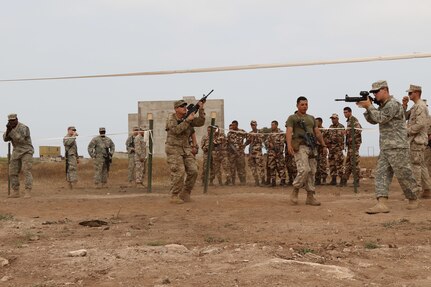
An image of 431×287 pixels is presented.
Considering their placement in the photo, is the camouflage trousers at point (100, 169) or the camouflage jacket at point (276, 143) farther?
the camouflage trousers at point (100, 169)

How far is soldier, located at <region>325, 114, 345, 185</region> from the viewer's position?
46.9 feet

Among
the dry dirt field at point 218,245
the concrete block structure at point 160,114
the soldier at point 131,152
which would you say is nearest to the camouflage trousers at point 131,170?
the soldier at point 131,152

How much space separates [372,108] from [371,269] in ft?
11.6

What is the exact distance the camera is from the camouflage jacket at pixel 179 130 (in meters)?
9.82

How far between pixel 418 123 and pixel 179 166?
396 cm

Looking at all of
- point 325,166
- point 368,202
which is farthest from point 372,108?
point 325,166

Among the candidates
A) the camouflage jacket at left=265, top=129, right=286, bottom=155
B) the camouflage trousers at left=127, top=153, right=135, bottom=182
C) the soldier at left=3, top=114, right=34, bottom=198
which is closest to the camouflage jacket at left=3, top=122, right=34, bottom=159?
the soldier at left=3, top=114, right=34, bottom=198

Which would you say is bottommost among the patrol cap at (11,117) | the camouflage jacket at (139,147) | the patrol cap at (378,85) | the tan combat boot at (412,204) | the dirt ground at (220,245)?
the dirt ground at (220,245)

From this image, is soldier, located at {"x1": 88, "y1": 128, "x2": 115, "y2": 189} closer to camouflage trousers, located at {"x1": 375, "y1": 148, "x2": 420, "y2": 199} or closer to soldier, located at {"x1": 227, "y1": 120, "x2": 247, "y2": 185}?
soldier, located at {"x1": 227, "y1": 120, "x2": 247, "y2": 185}

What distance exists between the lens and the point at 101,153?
53.2ft

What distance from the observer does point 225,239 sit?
634cm

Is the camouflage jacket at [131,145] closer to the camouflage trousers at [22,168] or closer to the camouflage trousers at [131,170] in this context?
the camouflage trousers at [131,170]

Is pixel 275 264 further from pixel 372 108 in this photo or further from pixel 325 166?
pixel 325 166

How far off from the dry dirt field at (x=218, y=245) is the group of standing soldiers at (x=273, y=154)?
14.6ft
